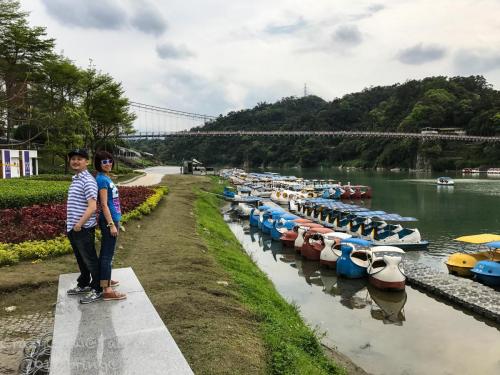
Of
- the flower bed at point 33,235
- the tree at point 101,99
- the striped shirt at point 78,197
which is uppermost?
the tree at point 101,99

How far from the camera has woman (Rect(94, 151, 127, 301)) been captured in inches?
242

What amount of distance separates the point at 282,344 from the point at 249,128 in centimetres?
15950

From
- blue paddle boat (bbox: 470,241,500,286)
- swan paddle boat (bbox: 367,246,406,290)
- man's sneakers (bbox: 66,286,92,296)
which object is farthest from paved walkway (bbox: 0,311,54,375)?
blue paddle boat (bbox: 470,241,500,286)

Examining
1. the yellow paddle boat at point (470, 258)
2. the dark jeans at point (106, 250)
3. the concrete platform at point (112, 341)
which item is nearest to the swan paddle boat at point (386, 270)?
the yellow paddle boat at point (470, 258)

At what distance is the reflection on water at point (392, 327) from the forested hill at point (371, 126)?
98.6m

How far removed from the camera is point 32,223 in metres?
13.0

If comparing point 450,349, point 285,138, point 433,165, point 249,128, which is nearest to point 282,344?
point 450,349

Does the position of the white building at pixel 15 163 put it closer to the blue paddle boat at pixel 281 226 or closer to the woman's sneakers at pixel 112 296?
the blue paddle boat at pixel 281 226

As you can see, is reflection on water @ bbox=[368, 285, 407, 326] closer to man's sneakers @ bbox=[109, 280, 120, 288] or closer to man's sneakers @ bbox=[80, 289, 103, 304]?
man's sneakers @ bbox=[109, 280, 120, 288]

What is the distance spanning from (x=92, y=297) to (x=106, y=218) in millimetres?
1124

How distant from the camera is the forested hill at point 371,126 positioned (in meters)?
106

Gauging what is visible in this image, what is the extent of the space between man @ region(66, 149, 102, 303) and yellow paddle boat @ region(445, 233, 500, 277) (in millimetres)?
14322

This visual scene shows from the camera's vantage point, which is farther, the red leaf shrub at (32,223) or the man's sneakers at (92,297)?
the red leaf shrub at (32,223)

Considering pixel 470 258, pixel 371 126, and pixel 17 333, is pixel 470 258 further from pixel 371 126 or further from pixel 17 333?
pixel 371 126
